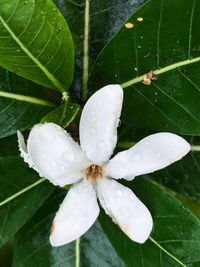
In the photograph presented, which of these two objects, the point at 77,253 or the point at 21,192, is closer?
the point at 21,192

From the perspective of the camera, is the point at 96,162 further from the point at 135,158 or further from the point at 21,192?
the point at 21,192

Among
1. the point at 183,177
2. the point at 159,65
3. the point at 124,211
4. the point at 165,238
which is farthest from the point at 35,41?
the point at 183,177

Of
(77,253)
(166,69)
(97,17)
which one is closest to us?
(166,69)

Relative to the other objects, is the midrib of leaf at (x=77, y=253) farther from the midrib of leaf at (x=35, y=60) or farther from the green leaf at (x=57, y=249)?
the midrib of leaf at (x=35, y=60)

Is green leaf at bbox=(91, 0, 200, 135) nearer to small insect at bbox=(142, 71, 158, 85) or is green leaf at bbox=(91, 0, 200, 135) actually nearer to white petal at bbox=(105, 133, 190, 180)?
small insect at bbox=(142, 71, 158, 85)

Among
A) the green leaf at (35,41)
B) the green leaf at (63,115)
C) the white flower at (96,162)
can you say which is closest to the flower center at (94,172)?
the white flower at (96,162)

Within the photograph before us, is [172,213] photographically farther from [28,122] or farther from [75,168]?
A: [28,122]
